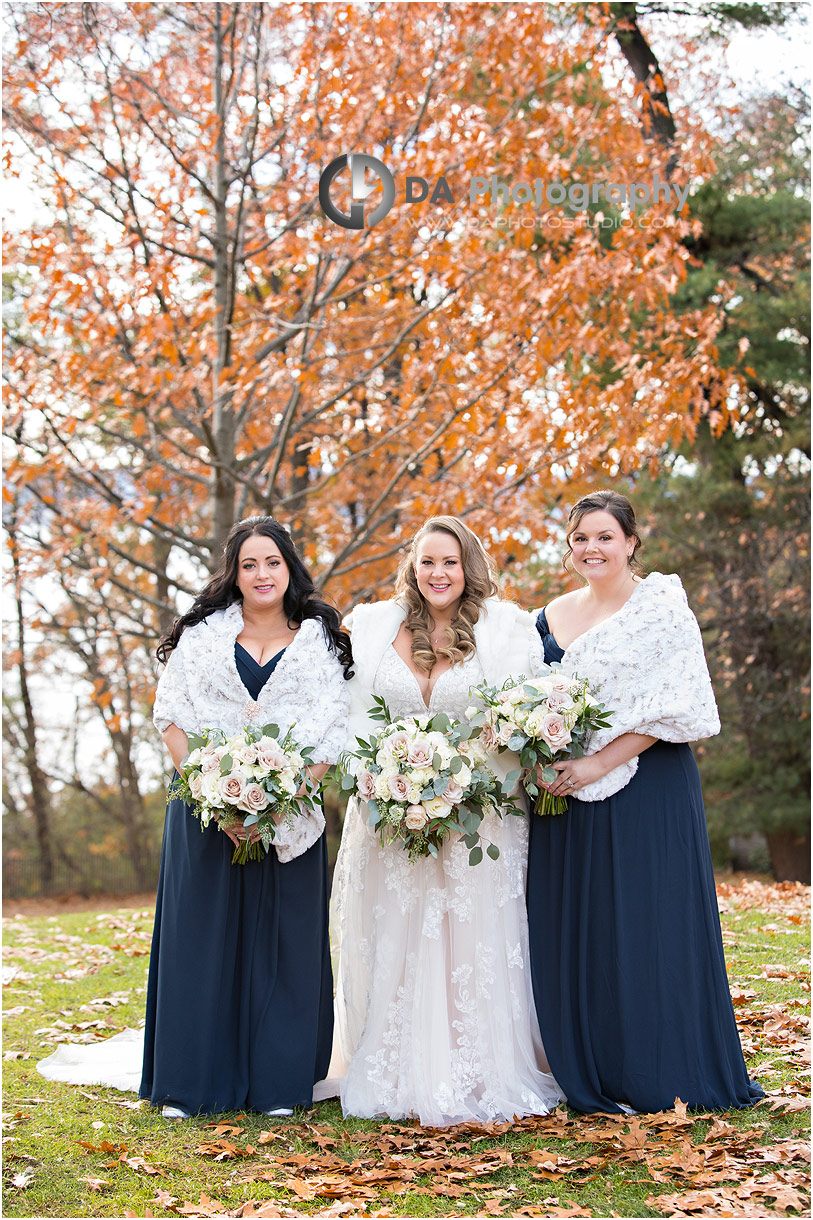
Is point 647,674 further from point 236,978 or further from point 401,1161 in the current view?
point 236,978

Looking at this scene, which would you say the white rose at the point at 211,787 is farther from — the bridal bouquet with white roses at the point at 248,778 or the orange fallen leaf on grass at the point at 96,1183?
the orange fallen leaf on grass at the point at 96,1183

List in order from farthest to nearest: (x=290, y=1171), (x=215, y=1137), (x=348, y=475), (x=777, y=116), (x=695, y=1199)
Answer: (x=777, y=116)
(x=348, y=475)
(x=215, y=1137)
(x=290, y=1171)
(x=695, y=1199)

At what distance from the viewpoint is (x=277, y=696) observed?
14.5 ft

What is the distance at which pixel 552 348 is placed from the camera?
273 inches

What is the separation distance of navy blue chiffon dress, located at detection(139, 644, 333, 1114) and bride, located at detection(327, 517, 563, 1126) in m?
0.15

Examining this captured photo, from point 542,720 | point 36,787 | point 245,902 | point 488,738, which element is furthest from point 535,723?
point 36,787

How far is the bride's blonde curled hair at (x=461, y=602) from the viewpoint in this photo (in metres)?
4.41

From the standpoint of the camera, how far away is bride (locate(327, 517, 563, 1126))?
13.4ft

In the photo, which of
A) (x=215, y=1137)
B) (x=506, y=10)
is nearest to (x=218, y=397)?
(x=506, y=10)

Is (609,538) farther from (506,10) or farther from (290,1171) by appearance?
(506,10)

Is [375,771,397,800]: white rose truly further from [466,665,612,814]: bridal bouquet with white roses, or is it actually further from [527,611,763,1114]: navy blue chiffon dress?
[527,611,763,1114]: navy blue chiffon dress

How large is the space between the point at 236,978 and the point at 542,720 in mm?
1729

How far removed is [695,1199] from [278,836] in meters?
1.98

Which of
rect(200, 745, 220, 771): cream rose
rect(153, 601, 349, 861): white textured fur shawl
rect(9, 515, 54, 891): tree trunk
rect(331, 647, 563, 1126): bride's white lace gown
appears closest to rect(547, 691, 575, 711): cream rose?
rect(331, 647, 563, 1126): bride's white lace gown
